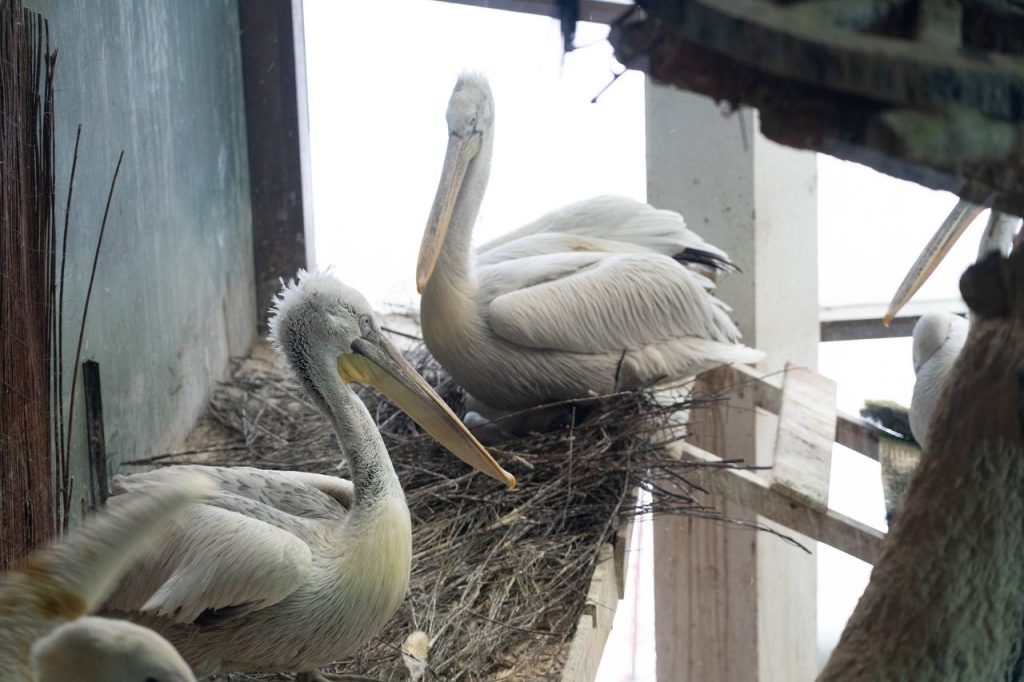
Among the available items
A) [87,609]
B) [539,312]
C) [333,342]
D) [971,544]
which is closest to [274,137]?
[539,312]

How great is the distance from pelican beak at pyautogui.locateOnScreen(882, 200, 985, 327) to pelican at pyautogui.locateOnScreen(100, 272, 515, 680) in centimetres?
95

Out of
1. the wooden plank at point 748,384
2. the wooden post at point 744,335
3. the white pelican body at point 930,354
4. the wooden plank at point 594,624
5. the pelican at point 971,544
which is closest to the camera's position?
the pelican at point 971,544

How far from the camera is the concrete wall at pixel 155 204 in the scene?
99.7 inches

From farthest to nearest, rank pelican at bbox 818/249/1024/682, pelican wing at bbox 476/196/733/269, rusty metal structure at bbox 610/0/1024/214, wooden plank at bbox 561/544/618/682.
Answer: pelican wing at bbox 476/196/733/269 → wooden plank at bbox 561/544/618/682 → pelican at bbox 818/249/1024/682 → rusty metal structure at bbox 610/0/1024/214

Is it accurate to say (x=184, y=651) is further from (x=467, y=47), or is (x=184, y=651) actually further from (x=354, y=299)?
(x=467, y=47)

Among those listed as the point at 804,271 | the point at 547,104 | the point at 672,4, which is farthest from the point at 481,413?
the point at 672,4

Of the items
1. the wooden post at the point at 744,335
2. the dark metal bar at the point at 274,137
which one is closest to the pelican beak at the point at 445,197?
the wooden post at the point at 744,335

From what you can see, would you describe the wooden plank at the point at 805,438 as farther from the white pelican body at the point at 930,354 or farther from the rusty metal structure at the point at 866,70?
the rusty metal structure at the point at 866,70

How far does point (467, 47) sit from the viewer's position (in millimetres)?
3068

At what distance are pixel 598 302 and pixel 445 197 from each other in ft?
1.53

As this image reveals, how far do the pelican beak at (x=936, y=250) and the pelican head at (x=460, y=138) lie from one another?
110cm

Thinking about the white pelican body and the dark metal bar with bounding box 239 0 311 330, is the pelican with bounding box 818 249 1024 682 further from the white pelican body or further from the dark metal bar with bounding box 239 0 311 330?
the dark metal bar with bounding box 239 0 311 330

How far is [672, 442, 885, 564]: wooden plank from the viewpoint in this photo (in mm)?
2961

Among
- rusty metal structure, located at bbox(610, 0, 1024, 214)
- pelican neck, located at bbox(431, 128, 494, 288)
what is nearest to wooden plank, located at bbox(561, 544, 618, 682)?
pelican neck, located at bbox(431, 128, 494, 288)
